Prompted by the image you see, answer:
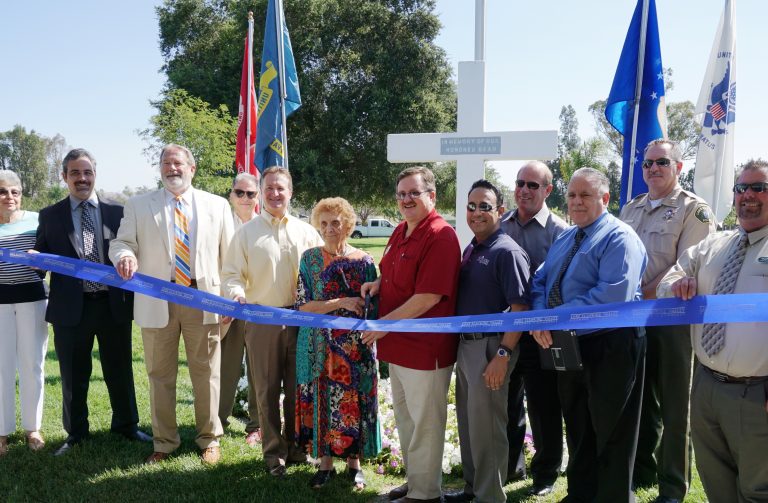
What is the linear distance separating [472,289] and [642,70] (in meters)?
3.58

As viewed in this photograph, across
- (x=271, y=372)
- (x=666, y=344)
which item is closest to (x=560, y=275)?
(x=666, y=344)

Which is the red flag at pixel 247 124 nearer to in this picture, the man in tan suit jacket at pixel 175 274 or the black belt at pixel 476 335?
the man in tan suit jacket at pixel 175 274

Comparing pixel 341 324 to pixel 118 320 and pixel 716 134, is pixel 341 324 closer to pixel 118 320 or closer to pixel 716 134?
pixel 118 320

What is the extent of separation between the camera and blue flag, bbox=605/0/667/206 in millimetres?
5734

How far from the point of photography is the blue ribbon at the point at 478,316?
286cm

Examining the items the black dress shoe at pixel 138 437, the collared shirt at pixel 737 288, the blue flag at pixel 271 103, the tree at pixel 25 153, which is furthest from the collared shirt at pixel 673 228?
the tree at pixel 25 153

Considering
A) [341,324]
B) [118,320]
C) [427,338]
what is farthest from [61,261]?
[427,338]

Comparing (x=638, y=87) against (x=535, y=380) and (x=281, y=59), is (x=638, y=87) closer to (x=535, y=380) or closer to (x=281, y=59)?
(x=535, y=380)

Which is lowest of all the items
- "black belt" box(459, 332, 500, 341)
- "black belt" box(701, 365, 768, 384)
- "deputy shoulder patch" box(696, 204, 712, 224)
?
"black belt" box(701, 365, 768, 384)

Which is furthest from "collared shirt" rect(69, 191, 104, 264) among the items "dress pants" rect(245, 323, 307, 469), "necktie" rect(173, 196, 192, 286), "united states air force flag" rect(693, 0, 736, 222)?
"united states air force flag" rect(693, 0, 736, 222)

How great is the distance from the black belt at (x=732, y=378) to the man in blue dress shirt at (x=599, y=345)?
19.9 inches

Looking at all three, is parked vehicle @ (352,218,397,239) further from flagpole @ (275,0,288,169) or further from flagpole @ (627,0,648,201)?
flagpole @ (627,0,648,201)

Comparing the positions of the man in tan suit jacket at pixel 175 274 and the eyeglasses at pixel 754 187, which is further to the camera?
the man in tan suit jacket at pixel 175 274

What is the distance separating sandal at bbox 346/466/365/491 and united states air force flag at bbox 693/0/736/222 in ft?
16.7
